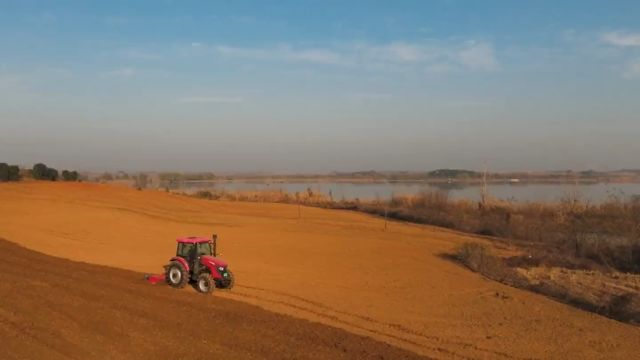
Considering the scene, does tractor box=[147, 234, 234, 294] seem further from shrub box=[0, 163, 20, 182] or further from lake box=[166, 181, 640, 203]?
lake box=[166, 181, 640, 203]

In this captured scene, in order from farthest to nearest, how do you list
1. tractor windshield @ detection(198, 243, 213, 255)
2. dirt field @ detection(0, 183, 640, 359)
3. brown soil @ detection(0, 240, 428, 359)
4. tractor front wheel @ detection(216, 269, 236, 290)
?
1. tractor windshield @ detection(198, 243, 213, 255)
2. tractor front wheel @ detection(216, 269, 236, 290)
3. dirt field @ detection(0, 183, 640, 359)
4. brown soil @ detection(0, 240, 428, 359)

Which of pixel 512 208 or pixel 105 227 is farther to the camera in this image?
pixel 512 208

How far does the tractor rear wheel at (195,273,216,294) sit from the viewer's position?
51.5 feet

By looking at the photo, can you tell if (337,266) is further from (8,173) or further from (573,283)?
(8,173)

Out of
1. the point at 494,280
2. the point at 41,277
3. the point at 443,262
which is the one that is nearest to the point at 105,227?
the point at 41,277

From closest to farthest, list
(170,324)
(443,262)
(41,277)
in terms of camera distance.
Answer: (170,324), (41,277), (443,262)

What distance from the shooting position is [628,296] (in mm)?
17094

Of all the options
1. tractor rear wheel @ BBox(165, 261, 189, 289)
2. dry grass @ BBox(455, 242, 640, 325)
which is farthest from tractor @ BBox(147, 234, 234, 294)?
dry grass @ BBox(455, 242, 640, 325)

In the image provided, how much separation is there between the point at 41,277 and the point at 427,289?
1007cm

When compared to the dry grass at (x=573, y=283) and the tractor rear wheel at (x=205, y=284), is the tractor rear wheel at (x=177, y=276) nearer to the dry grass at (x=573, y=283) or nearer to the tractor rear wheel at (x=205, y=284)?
the tractor rear wheel at (x=205, y=284)

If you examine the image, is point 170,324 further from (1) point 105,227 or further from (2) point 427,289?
(1) point 105,227

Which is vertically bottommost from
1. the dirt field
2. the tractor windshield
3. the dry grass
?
the dry grass

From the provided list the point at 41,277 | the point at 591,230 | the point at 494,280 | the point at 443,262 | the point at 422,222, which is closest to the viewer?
the point at 41,277

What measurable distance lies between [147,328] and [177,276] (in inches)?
187
